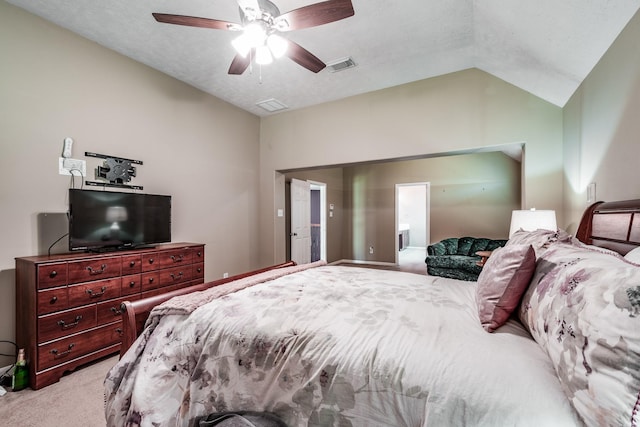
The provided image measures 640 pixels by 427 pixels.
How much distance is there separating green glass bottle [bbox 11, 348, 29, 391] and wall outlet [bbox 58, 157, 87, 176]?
1515mm

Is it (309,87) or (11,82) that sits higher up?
(309,87)

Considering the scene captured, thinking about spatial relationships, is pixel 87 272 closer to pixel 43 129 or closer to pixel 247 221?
pixel 43 129

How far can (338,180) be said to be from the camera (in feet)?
23.5

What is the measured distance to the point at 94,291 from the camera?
92.8 inches

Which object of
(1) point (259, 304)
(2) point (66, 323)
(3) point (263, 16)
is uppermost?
(3) point (263, 16)

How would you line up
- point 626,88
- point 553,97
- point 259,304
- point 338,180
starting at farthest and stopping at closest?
point 338,180
point 553,97
point 626,88
point 259,304

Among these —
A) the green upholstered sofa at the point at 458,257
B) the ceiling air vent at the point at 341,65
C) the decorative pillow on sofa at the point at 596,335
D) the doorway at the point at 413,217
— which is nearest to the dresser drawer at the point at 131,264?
the ceiling air vent at the point at 341,65

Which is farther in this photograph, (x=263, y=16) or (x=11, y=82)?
(x=11, y=82)

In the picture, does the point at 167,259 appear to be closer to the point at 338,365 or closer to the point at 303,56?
the point at 303,56

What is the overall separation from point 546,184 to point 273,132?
12.5ft

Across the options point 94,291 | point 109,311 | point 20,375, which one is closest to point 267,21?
point 94,291

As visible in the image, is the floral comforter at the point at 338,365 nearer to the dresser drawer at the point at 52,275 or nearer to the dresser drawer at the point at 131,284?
the dresser drawer at the point at 52,275

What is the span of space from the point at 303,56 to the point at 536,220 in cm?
248

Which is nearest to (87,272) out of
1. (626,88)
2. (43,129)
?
(43,129)
